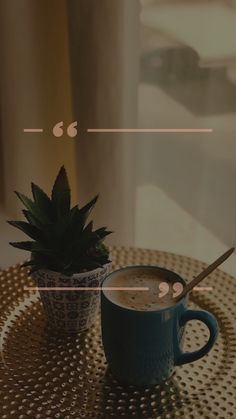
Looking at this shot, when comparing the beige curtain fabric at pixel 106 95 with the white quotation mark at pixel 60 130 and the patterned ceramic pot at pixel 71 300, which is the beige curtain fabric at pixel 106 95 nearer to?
the white quotation mark at pixel 60 130

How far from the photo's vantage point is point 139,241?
36.4 inches

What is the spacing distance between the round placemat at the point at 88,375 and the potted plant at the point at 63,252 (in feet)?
0.10

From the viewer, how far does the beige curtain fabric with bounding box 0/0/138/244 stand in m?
0.78

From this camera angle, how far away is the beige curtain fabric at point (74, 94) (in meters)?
0.78

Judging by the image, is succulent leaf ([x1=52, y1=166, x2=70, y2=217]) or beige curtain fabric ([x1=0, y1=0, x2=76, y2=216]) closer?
succulent leaf ([x1=52, y1=166, x2=70, y2=217])

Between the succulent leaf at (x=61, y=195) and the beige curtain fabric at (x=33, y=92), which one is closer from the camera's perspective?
the succulent leaf at (x=61, y=195)

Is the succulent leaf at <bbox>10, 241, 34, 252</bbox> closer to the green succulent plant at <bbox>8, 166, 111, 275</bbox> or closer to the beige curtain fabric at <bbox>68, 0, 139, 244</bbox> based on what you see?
the green succulent plant at <bbox>8, 166, 111, 275</bbox>

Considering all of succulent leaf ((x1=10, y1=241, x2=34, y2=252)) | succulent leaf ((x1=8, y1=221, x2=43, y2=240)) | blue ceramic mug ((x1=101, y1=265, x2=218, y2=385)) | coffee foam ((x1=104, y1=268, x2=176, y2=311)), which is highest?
succulent leaf ((x1=8, y1=221, x2=43, y2=240))

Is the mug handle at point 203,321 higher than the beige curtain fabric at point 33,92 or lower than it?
lower

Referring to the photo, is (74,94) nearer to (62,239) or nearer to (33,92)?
(33,92)

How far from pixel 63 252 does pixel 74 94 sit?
0.27 m

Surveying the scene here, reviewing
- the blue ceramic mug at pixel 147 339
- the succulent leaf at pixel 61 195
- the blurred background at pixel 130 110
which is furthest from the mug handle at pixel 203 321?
the blurred background at pixel 130 110

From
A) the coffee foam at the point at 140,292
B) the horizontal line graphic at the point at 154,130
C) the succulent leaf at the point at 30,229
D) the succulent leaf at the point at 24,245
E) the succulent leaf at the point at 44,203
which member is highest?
the horizontal line graphic at the point at 154,130

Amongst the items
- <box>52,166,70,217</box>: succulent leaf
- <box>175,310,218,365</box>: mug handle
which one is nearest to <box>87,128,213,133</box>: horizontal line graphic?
<box>52,166,70,217</box>: succulent leaf
